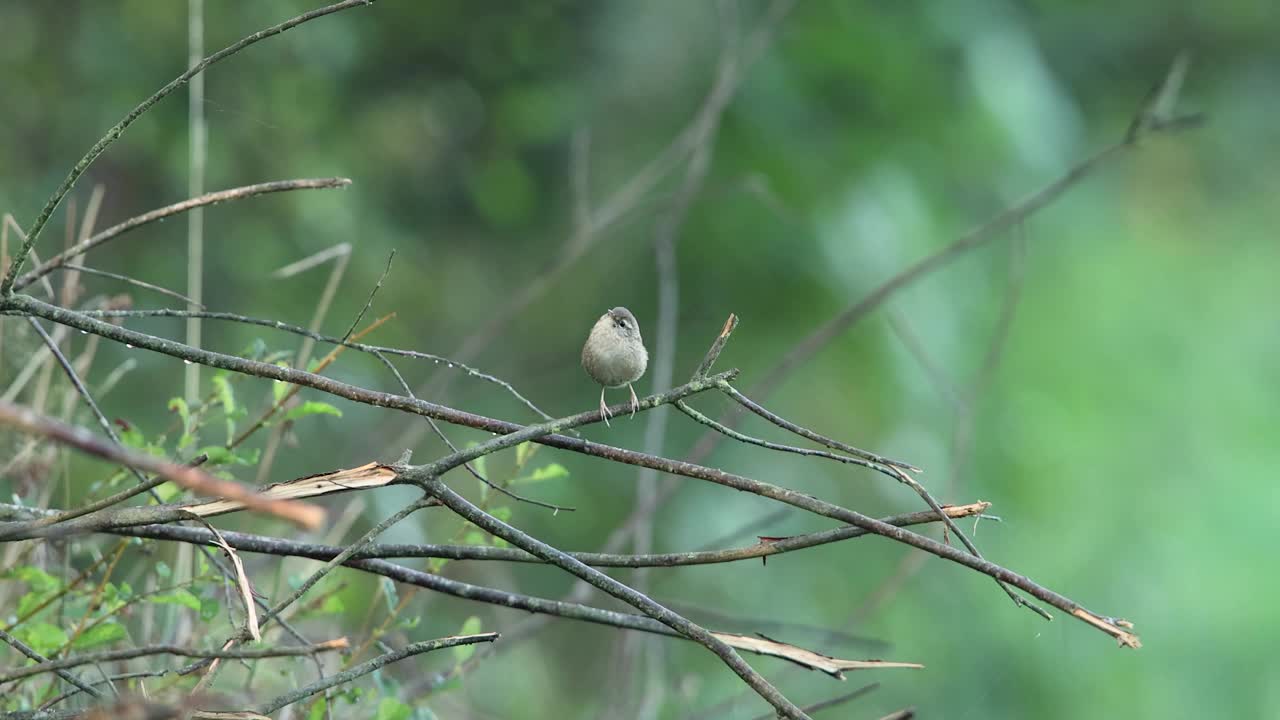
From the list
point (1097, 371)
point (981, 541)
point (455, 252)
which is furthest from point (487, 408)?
point (1097, 371)

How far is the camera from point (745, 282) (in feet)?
18.9

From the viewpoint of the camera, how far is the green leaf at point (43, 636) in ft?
5.45

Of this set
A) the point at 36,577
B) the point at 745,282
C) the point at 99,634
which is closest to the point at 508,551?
the point at 99,634

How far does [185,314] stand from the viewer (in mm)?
1347

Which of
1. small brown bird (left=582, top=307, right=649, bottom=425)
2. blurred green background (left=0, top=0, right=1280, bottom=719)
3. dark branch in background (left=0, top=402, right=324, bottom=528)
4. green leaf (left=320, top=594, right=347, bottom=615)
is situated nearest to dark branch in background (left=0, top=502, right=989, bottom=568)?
green leaf (left=320, top=594, right=347, bottom=615)

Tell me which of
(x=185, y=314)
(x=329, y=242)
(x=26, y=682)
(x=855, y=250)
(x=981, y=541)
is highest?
(x=855, y=250)

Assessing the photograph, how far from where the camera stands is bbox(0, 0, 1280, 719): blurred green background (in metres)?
5.58

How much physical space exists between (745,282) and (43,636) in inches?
171

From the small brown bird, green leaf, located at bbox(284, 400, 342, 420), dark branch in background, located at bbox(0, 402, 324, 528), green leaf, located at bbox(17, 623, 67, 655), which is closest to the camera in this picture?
dark branch in background, located at bbox(0, 402, 324, 528)

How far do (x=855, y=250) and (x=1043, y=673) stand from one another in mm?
2113

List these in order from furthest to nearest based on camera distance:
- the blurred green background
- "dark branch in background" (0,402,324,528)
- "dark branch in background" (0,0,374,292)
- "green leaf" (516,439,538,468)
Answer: the blurred green background → "green leaf" (516,439,538,468) → "dark branch in background" (0,0,374,292) → "dark branch in background" (0,402,324,528)

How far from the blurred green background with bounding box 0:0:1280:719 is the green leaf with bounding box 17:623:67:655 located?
3326mm

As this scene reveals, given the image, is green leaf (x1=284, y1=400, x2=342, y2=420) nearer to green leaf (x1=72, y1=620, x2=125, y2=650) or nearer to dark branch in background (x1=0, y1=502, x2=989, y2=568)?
dark branch in background (x1=0, y1=502, x2=989, y2=568)

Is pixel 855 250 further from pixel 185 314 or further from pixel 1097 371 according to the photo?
pixel 185 314
